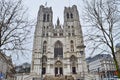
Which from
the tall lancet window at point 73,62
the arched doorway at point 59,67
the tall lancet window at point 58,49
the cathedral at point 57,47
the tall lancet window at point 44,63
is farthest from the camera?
the tall lancet window at point 58,49

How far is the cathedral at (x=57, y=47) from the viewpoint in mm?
58125

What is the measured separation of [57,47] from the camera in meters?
63.6

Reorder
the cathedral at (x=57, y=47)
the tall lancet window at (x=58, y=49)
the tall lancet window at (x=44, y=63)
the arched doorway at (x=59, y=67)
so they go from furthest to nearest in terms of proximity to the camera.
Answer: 1. the tall lancet window at (x=58, y=49)
2. the arched doorway at (x=59, y=67)
3. the tall lancet window at (x=44, y=63)
4. the cathedral at (x=57, y=47)

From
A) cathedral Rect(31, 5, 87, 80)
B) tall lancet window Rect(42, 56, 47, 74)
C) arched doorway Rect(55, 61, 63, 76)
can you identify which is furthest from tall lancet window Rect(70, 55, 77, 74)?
tall lancet window Rect(42, 56, 47, 74)

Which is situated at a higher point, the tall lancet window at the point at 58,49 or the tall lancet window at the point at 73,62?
the tall lancet window at the point at 58,49

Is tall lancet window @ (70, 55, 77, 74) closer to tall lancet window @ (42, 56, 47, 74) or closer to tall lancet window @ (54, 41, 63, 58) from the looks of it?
tall lancet window @ (54, 41, 63, 58)

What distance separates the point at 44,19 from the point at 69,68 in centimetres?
2412

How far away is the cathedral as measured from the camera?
58.1 meters

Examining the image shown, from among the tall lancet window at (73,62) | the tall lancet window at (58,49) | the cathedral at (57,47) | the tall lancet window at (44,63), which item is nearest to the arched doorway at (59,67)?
the cathedral at (57,47)

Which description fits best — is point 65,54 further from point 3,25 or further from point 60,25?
point 3,25

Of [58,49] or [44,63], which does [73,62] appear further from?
[44,63]

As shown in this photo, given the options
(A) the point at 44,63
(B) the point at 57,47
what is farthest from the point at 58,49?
(A) the point at 44,63

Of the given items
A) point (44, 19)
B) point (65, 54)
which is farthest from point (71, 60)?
point (44, 19)

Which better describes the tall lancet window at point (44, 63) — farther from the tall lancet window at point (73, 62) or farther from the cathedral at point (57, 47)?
the tall lancet window at point (73, 62)
